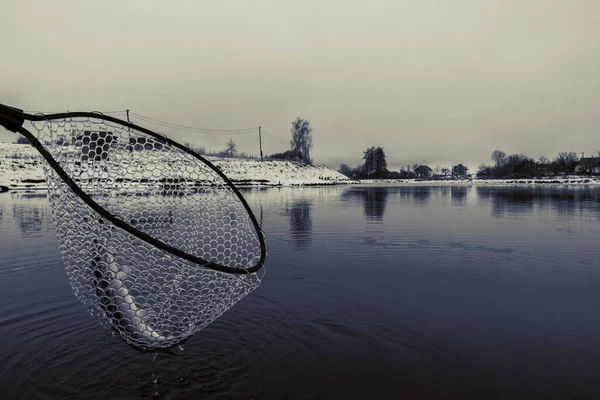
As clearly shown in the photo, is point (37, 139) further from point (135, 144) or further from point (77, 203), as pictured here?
point (135, 144)

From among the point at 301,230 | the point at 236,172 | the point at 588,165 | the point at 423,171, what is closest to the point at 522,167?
the point at 588,165

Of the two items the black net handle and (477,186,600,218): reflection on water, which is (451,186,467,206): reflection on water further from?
the black net handle

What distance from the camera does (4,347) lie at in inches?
153

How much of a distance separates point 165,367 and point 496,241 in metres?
8.75

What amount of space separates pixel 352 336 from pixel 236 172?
228ft

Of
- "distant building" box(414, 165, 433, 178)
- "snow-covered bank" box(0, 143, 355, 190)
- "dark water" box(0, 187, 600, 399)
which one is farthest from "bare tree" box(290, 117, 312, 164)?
"dark water" box(0, 187, 600, 399)

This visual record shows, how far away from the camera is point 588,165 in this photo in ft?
362

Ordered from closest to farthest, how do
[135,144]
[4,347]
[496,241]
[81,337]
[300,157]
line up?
[135,144]
[4,347]
[81,337]
[496,241]
[300,157]

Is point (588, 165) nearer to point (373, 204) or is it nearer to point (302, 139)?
point (302, 139)

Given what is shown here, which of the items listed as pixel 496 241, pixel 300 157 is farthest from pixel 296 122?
pixel 496 241

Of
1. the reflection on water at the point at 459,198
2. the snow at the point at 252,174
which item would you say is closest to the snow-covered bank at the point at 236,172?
the snow at the point at 252,174

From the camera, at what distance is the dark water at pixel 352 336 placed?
3238 mm

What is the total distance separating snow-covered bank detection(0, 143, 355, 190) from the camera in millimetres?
Result: 47303

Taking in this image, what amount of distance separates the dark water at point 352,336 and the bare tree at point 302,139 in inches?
3760
